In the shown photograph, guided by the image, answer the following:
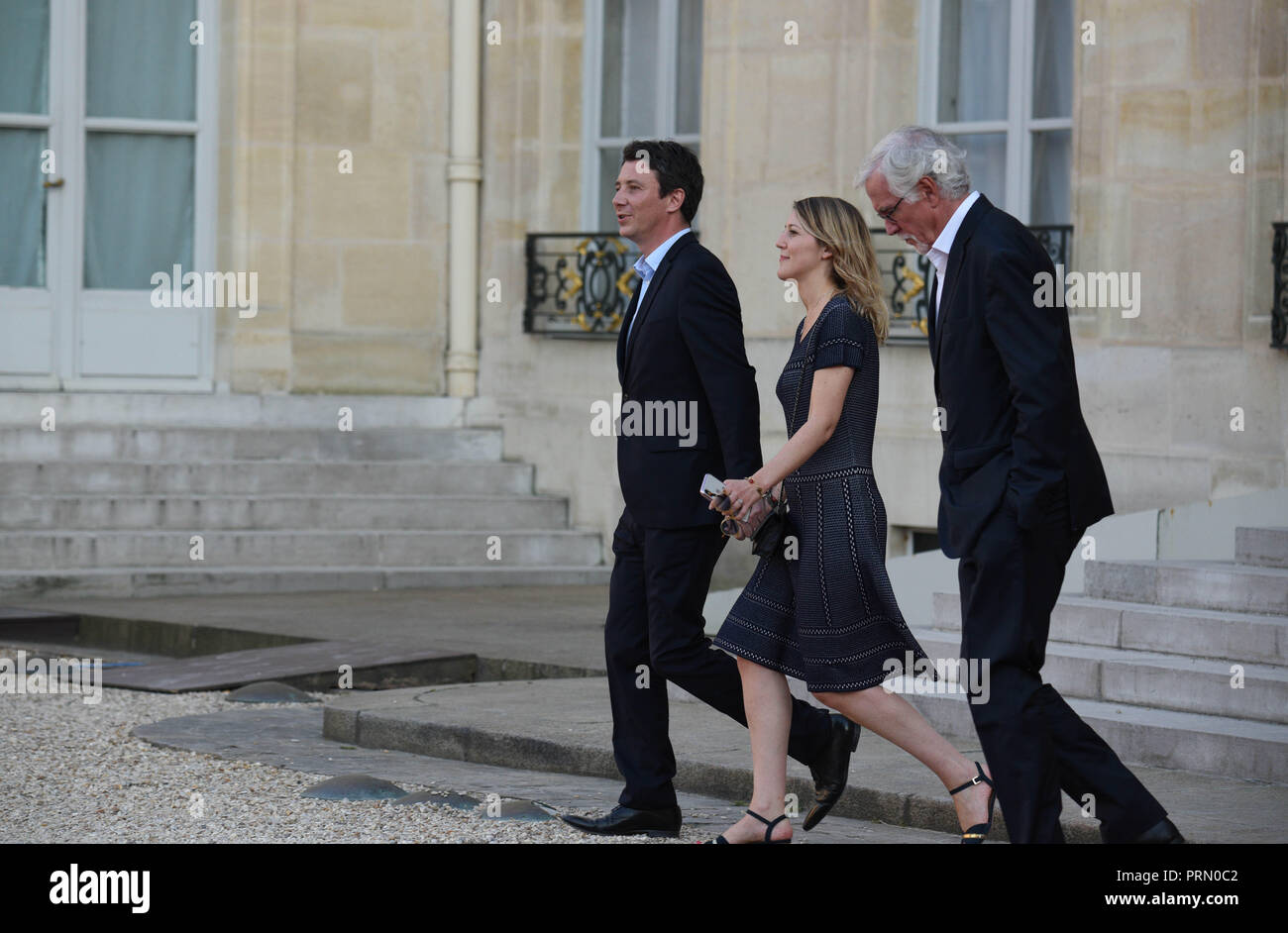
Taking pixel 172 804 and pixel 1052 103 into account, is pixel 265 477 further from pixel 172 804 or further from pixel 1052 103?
pixel 172 804

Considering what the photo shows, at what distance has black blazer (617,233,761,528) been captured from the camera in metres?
5.44

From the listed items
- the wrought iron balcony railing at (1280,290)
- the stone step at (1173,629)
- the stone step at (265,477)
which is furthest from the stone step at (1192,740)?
the stone step at (265,477)

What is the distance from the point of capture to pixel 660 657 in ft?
18.0

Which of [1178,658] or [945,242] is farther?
[1178,658]

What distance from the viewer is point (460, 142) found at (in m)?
13.5

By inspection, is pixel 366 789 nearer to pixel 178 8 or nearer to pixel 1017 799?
pixel 1017 799

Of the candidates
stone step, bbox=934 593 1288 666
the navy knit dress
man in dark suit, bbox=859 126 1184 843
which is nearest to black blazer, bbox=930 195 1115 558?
man in dark suit, bbox=859 126 1184 843

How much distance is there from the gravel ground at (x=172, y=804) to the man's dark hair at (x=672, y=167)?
1.75 meters

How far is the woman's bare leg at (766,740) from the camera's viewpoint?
17.1ft

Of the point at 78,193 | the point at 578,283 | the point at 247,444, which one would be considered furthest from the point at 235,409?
the point at 578,283

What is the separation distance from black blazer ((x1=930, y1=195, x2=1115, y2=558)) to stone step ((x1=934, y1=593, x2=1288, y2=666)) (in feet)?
8.22

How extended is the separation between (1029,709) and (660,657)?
1225mm

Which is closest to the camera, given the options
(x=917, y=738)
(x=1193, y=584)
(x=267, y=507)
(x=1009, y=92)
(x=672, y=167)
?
(x=917, y=738)

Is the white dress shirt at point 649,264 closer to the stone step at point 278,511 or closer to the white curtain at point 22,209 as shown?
the stone step at point 278,511
